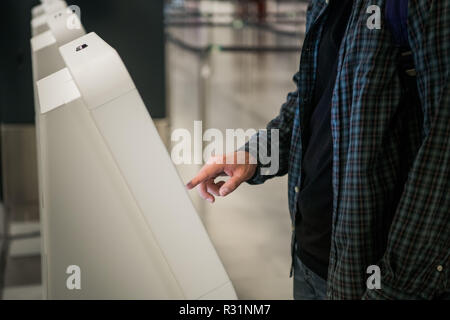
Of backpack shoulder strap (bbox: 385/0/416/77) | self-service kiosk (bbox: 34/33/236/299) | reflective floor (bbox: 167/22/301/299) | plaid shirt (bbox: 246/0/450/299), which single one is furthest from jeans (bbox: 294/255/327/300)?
self-service kiosk (bbox: 34/33/236/299)

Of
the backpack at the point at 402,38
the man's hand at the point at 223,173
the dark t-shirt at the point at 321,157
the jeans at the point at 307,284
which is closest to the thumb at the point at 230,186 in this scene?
the man's hand at the point at 223,173

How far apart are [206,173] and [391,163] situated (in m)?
0.33

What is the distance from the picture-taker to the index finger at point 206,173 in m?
0.99

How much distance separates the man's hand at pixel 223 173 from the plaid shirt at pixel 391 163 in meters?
0.21

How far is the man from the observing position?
34.1 inches

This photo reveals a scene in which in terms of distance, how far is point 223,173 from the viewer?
1.14 m

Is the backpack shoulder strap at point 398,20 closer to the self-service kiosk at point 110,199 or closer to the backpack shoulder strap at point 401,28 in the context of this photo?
the backpack shoulder strap at point 401,28

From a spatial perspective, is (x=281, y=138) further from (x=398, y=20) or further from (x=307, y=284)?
(x=398, y=20)

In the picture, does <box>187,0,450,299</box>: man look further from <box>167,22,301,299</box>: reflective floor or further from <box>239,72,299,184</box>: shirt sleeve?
<box>167,22,301,299</box>: reflective floor

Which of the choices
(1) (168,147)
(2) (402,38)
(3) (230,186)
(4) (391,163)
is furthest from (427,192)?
(1) (168,147)

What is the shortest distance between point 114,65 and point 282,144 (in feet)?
2.57

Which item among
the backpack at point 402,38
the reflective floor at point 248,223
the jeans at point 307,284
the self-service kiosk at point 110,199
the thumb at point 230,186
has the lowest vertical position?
the reflective floor at point 248,223

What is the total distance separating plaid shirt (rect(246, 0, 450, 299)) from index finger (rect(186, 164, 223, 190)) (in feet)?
0.73

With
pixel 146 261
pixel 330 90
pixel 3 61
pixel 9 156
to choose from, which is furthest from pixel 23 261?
pixel 146 261
